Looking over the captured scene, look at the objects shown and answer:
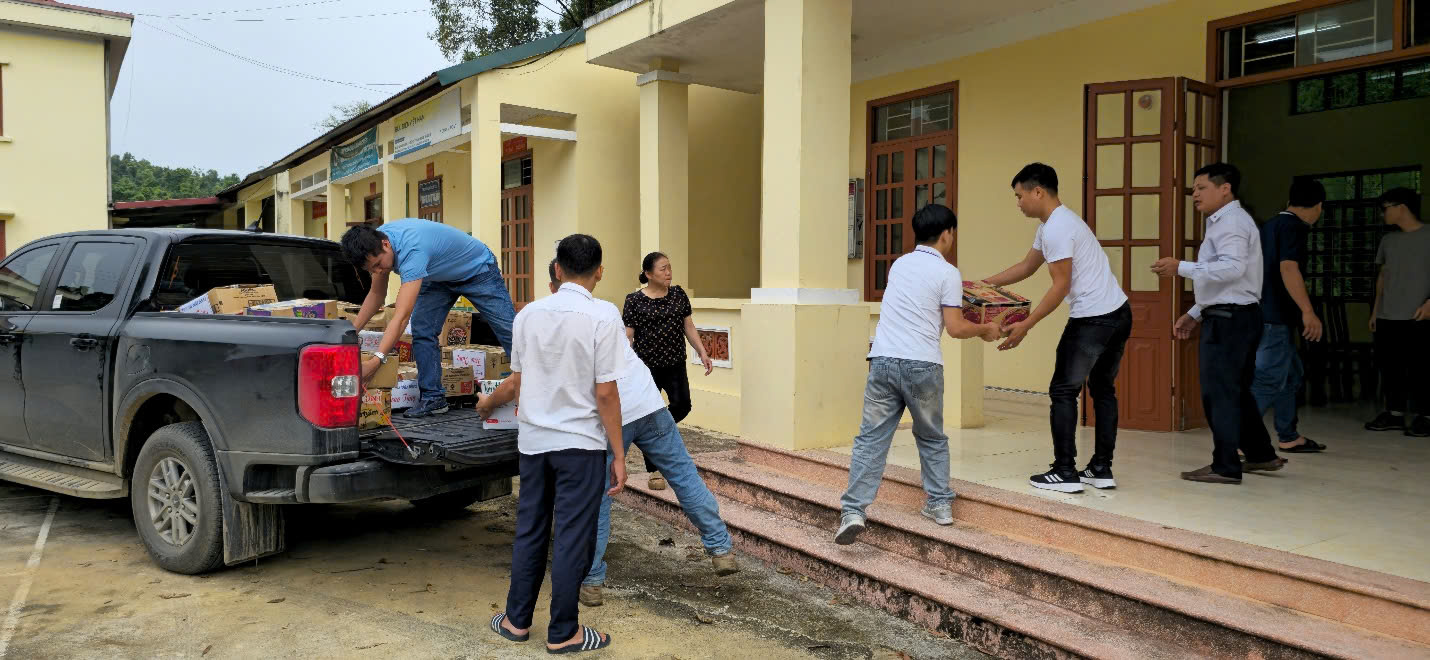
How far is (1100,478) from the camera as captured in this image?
4.79m

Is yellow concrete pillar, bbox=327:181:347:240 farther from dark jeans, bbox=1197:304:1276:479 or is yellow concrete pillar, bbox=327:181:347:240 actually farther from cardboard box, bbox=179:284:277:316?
dark jeans, bbox=1197:304:1276:479

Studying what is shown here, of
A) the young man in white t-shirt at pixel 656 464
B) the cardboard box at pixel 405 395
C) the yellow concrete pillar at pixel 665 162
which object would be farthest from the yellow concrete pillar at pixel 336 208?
the young man in white t-shirt at pixel 656 464

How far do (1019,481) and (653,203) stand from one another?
514cm

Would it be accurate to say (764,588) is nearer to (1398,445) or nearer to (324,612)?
(324,612)

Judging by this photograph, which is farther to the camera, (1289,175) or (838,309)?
(1289,175)

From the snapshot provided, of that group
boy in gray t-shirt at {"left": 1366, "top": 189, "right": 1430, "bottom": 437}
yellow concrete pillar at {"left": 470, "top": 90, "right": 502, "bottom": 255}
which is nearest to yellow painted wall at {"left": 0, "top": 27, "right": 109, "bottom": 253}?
yellow concrete pillar at {"left": 470, "top": 90, "right": 502, "bottom": 255}

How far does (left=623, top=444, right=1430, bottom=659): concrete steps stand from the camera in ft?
10.1

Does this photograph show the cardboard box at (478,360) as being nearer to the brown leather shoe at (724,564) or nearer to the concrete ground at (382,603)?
the concrete ground at (382,603)

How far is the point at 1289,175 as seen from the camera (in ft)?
35.7

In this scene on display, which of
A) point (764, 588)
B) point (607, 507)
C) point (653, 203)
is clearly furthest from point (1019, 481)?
point (653, 203)

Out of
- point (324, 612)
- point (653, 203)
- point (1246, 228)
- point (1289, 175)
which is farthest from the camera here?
point (1289, 175)

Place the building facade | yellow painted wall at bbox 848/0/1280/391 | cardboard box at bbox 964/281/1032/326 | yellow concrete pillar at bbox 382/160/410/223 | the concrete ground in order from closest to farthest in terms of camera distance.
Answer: the concrete ground, cardboard box at bbox 964/281/1032/326, yellow painted wall at bbox 848/0/1280/391, yellow concrete pillar at bbox 382/160/410/223, the building facade

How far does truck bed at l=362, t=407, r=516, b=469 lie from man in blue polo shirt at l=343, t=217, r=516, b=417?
348 mm

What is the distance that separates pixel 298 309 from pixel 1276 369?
5613 millimetres
